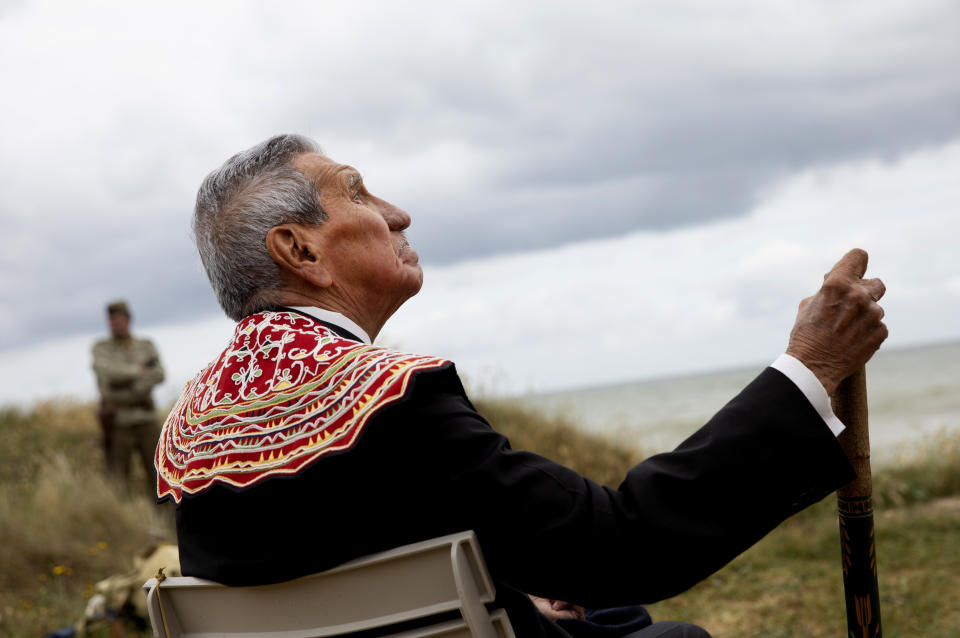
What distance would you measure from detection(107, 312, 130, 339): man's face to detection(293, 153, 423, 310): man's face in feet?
25.2

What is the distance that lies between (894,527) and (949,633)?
1.72m

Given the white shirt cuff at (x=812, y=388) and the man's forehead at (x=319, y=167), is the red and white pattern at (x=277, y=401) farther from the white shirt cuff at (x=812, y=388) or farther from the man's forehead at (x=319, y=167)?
the white shirt cuff at (x=812, y=388)

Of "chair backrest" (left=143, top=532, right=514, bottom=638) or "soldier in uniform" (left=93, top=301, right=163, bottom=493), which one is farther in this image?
"soldier in uniform" (left=93, top=301, right=163, bottom=493)

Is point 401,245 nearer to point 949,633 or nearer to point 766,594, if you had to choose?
point 949,633

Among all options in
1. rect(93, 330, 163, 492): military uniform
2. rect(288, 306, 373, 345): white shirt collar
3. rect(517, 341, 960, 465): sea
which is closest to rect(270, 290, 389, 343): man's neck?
rect(288, 306, 373, 345): white shirt collar

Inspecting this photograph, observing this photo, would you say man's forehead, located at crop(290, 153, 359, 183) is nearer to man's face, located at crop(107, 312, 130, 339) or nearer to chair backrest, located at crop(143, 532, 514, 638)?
chair backrest, located at crop(143, 532, 514, 638)

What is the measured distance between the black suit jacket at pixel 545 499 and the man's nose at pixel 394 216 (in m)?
0.66

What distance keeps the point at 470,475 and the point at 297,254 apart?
2.38 ft

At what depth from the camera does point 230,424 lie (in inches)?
68.5

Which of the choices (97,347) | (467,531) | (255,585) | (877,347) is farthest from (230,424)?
(97,347)

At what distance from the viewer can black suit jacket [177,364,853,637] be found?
59.7 inches

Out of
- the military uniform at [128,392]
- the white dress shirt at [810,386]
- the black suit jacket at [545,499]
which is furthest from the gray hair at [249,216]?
the military uniform at [128,392]

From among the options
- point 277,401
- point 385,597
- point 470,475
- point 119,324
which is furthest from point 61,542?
point 470,475

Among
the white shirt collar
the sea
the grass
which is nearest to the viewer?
the white shirt collar
